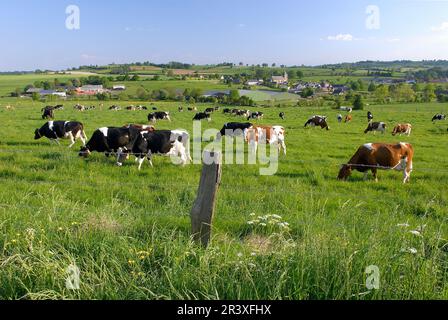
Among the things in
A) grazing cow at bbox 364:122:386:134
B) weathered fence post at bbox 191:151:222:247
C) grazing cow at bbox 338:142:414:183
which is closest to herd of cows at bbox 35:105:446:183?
grazing cow at bbox 338:142:414:183

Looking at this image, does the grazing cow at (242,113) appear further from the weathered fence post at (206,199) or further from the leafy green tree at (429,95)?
the leafy green tree at (429,95)

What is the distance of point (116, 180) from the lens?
951 centimetres

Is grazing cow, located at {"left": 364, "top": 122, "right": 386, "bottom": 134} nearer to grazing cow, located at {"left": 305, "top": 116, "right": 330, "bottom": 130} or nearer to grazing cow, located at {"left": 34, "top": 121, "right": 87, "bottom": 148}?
grazing cow, located at {"left": 305, "top": 116, "right": 330, "bottom": 130}

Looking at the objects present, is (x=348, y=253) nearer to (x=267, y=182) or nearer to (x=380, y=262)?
(x=380, y=262)

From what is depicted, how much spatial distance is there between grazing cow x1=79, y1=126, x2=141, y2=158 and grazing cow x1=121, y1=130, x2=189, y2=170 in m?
0.44

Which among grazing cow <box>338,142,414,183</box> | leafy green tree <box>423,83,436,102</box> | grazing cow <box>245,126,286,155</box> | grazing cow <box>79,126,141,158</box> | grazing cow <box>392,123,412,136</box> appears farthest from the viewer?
leafy green tree <box>423,83,436,102</box>

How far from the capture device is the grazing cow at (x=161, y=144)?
12320 mm

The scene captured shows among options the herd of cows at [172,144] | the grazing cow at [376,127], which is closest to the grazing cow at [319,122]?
the grazing cow at [376,127]

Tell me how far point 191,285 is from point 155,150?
10126 millimetres

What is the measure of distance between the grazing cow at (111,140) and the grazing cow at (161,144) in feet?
1.45

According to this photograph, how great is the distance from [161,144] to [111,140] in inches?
73.5

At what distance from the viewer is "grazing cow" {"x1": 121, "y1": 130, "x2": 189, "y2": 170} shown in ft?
40.4

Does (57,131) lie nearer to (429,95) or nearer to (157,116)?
(157,116)
